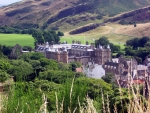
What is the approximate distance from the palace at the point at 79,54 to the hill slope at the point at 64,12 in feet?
143

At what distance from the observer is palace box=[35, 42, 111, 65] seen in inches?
2178

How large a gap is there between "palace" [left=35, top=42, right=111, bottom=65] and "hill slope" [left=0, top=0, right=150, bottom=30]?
1721 inches

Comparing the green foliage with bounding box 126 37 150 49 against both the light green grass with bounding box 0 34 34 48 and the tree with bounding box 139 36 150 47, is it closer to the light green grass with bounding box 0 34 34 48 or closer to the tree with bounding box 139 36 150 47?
the tree with bounding box 139 36 150 47

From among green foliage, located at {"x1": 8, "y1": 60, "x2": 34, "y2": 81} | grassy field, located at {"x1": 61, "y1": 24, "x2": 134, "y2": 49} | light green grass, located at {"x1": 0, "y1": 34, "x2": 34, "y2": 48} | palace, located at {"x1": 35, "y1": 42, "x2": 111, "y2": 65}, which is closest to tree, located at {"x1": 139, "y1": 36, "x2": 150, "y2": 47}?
grassy field, located at {"x1": 61, "y1": 24, "x2": 134, "y2": 49}

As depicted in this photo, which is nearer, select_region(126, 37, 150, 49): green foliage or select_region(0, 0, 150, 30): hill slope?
select_region(126, 37, 150, 49): green foliage

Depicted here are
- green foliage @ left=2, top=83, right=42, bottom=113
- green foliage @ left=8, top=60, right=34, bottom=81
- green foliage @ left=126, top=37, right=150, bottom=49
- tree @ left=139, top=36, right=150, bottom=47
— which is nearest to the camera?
green foliage @ left=2, top=83, right=42, bottom=113

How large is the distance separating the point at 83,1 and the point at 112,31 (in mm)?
44851

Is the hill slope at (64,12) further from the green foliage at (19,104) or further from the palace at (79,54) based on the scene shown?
the green foliage at (19,104)

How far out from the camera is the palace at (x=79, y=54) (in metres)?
55.3

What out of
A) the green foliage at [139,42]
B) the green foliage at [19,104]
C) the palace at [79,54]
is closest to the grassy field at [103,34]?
the green foliage at [139,42]

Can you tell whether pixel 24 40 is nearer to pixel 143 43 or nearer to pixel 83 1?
pixel 143 43

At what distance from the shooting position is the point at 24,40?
76938mm

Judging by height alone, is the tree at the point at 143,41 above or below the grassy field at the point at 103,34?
below

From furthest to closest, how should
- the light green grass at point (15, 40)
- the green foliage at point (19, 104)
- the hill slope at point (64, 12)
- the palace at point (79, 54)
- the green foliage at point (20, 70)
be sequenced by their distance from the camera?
the hill slope at point (64, 12) → the light green grass at point (15, 40) → the palace at point (79, 54) → the green foliage at point (20, 70) → the green foliage at point (19, 104)
